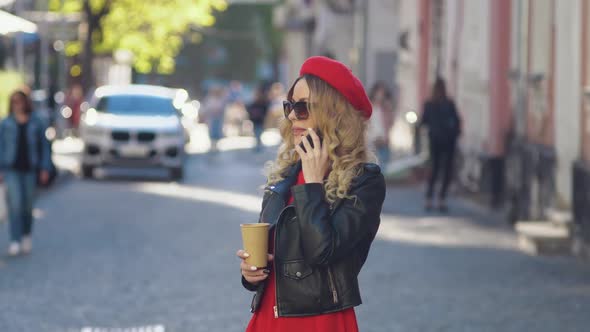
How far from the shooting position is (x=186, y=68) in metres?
123

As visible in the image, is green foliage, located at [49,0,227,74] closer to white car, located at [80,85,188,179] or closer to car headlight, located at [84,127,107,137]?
white car, located at [80,85,188,179]

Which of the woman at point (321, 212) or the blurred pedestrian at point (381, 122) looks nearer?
the woman at point (321, 212)

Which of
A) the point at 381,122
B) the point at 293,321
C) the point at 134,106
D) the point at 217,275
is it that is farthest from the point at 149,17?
the point at 293,321

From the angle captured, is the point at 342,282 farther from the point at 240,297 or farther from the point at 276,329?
the point at 240,297

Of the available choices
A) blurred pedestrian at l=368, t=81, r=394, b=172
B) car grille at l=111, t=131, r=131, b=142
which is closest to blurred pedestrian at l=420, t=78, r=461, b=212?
blurred pedestrian at l=368, t=81, r=394, b=172

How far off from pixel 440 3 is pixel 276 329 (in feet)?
70.3

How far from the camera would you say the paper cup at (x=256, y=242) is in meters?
4.38

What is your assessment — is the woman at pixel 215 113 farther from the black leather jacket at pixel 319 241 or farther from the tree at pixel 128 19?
the black leather jacket at pixel 319 241

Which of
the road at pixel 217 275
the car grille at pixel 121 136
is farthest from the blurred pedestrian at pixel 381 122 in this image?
the car grille at pixel 121 136

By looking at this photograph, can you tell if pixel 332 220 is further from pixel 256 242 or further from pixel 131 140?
pixel 131 140

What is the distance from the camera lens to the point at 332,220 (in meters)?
4.50

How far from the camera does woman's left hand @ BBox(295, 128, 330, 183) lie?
4.47 m

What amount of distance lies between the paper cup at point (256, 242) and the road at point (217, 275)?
4593mm

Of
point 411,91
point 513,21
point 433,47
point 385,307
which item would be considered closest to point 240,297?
point 385,307
